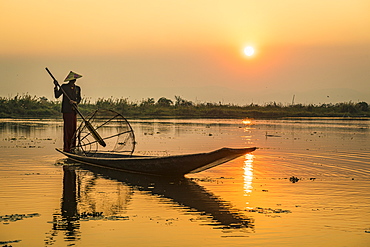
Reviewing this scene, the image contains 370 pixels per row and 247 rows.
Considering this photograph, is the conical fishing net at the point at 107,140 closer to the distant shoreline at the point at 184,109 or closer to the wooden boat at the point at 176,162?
the wooden boat at the point at 176,162

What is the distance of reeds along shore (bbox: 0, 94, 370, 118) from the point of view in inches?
1981

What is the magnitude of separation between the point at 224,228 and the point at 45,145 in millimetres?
13263

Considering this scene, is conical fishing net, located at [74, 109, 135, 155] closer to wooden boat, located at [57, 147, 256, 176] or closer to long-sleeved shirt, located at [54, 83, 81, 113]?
long-sleeved shirt, located at [54, 83, 81, 113]

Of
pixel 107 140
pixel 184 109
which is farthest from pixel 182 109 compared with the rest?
pixel 107 140

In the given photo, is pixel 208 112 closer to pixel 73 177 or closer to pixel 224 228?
pixel 73 177

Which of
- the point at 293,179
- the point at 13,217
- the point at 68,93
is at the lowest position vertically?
the point at 13,217

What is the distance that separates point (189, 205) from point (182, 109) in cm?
5010

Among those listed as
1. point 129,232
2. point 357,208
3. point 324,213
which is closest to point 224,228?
point 129,232

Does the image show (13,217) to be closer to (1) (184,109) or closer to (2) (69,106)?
(2) (69,106)

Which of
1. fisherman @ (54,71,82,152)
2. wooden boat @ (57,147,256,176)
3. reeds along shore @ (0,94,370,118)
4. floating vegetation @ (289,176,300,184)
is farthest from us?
reeds along shore @ (0,94,370,118)

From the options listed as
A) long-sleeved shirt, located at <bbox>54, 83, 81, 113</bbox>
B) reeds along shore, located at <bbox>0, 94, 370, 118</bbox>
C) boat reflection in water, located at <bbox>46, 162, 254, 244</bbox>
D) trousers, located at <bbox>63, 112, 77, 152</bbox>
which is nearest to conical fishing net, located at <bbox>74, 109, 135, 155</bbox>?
trousers, located at <bbox>63, 112, 77, 152</bbox>

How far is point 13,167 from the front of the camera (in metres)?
13.1

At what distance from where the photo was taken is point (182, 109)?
58938 mm

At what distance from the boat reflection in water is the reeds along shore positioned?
38.8 meters
